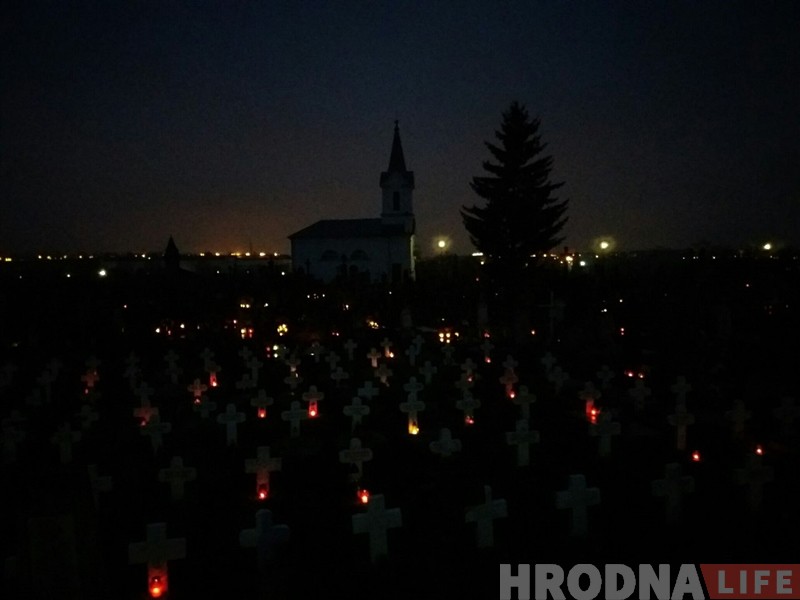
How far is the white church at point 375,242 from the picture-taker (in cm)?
4416

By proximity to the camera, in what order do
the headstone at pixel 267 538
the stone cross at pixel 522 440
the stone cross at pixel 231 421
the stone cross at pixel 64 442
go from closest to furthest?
the headstone at pixel 267 538 < the stone cross at pixel 522 440 < the stone cross at pixel 64 442 < the stone cross at pixel 231 421

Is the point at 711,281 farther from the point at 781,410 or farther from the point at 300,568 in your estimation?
the point at 300,568

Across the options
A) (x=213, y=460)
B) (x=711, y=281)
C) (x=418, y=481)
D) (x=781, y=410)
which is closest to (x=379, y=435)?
(x=418, y=481)

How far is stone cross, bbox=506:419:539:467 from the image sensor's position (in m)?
7.23

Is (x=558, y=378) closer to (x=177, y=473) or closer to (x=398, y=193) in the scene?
(x=177, y=473)

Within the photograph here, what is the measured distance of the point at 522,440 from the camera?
7254 millimetres

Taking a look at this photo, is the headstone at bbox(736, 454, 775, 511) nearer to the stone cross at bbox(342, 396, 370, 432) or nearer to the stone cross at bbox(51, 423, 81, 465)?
the stone cross at bbox(342, 396, 370, 432)

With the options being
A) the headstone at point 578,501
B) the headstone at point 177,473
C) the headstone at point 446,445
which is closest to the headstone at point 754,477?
the headstone at point 578,501

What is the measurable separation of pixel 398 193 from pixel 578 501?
4147 centimetres

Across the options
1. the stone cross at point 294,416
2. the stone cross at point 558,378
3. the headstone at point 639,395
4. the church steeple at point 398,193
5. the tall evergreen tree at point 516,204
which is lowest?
the stone cross at point 294,416

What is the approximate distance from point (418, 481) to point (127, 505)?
346 cm

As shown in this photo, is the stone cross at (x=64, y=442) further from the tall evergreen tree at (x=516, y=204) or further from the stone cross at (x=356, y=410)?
the tall evergreen tree at (x=516, y=204)

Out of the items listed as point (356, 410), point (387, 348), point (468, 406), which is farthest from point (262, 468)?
point (387, 348)

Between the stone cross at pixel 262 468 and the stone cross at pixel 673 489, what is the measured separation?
4242 mm
